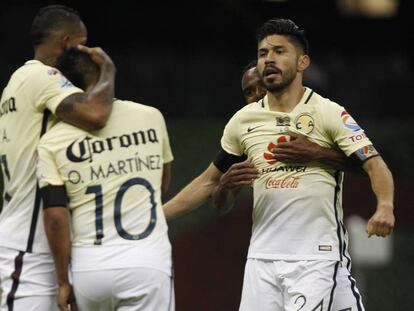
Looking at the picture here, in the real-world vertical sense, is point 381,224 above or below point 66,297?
above

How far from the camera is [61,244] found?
646cm

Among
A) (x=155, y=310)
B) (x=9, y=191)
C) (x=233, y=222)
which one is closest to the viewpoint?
(x=155, y=310)

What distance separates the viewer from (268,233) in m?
7.41

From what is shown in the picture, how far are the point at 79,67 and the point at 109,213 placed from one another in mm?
797

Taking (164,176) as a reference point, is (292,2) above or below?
above

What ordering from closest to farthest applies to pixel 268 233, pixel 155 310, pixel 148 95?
pixel 155 310 < pixel 268 233 < pixel 148 95

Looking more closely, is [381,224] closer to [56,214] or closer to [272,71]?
[272,71]

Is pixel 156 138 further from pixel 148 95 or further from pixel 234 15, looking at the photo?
pixel 234 15

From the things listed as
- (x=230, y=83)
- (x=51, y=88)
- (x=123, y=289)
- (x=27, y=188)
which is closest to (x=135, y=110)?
(x=51, y=88)

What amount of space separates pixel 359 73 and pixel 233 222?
3.48 m

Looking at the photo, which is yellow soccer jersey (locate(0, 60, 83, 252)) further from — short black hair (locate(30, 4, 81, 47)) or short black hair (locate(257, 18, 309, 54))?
short black hair (locate(257, 18, 309, 54))

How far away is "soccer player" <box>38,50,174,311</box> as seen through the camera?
6.41 metres

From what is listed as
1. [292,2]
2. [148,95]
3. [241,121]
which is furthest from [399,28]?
[241,121]

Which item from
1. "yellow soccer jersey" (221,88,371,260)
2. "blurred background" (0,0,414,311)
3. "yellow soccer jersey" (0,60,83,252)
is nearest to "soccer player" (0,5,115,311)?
"yellow soccer jersey" (0,60,83,252)
